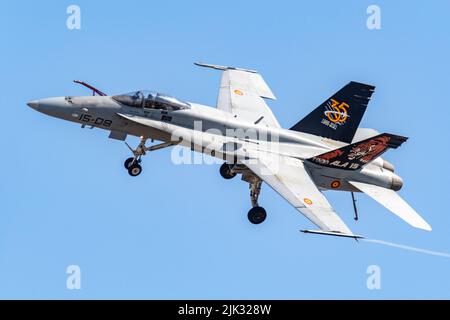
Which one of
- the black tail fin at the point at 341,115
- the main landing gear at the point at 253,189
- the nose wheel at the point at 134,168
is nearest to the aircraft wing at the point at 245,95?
the black tail fin at the point at 341,115

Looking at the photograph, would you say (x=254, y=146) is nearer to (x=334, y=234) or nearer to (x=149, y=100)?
(x=149, y=100)

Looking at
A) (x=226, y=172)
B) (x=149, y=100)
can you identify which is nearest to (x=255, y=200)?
(x=226, y=172)

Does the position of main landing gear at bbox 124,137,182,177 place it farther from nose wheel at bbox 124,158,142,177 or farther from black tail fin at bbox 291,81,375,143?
black tail fin at bbox 291,81,375,143

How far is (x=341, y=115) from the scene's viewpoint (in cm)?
4150

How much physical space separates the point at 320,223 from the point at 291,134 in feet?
20.5

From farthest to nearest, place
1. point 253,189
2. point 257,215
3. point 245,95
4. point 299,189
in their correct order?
1. point 245,95
2. point 253,189
3. point 257,215
4. point 299,189

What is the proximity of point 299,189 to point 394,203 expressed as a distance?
14.4 feet

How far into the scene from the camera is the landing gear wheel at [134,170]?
38.1 metres

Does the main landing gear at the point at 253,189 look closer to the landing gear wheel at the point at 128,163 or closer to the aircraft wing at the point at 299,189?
the aircraft wing at the point at 299,189

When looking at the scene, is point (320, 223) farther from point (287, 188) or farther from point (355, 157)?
point (355, 157)

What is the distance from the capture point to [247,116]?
41.9 metres

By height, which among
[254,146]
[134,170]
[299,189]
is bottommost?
[299,189]

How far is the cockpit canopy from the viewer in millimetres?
37875

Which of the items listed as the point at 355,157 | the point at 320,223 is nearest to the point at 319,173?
the point at 355,157
